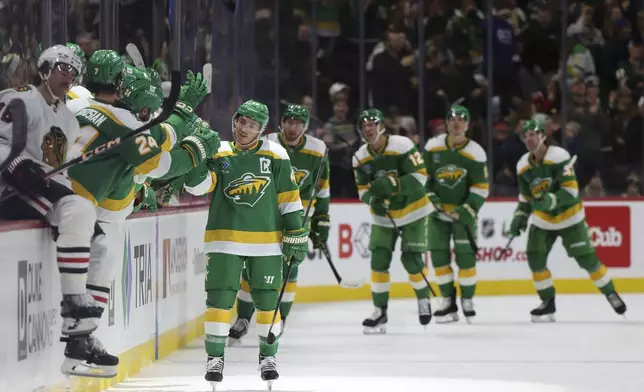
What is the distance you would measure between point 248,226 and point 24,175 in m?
1.78

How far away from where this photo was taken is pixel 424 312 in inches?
413

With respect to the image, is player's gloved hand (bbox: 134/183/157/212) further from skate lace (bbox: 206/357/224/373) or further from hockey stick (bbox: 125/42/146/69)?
skate lace (bbox: 206/357/224/373)

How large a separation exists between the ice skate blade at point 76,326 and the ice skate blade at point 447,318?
221 inches

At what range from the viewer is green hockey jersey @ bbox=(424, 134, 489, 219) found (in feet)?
35.7

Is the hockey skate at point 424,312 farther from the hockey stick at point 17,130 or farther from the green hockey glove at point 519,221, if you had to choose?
the hockey stick at point 17,130

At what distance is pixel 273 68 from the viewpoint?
14.4 meters

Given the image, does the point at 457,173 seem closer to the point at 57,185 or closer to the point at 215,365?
the point at 215,365

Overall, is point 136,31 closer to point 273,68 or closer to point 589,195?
point 273,68

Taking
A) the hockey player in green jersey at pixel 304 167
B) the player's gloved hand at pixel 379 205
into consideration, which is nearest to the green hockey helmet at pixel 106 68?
the hockey player in green jersey at pixel 304 167

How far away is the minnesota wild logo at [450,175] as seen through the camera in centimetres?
1091

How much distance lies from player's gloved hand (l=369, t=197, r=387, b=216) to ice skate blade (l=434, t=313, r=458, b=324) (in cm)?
119

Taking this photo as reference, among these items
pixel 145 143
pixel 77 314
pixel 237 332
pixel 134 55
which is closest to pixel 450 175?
pixel 237 332

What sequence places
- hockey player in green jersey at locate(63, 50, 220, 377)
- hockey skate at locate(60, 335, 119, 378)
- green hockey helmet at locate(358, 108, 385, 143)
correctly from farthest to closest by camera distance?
green hockey helmet at locate(358, 108, 385, 143), hockey player in green jersey at locate(63, 50, 220, 377), hockey skate at locate(60, 335, 119, 378)

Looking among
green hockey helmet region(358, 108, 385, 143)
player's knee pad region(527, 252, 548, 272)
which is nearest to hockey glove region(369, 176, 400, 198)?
green hockey helmet region(358, 108, 385, 143)
